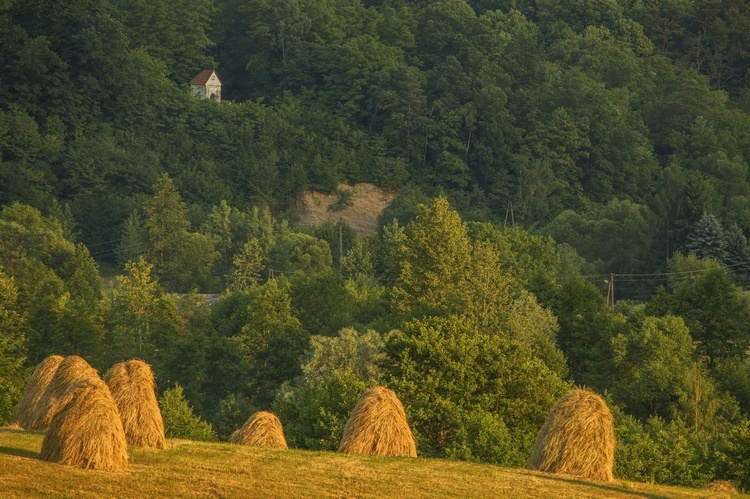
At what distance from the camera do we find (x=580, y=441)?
91.3ft

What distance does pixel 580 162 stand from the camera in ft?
481

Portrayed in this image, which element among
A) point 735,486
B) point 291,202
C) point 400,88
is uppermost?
point 735,486

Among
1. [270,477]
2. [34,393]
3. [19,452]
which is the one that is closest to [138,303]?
[34,393]

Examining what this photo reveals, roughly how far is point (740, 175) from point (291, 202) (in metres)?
41.7

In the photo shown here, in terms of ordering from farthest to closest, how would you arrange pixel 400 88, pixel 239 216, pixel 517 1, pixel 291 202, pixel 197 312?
1. pixel 517 1
2. pixel 400 88
3. pixel 291 202
4. pixel 239 216
5. pixel 197 312

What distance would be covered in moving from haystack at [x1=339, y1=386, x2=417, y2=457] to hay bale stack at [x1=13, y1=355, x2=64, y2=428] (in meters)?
6.44

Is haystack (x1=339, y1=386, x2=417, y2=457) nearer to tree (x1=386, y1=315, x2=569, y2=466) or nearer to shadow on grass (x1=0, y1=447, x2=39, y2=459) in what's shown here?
shadow on grass (x1=0, y1=447, x2=39, y2=459)

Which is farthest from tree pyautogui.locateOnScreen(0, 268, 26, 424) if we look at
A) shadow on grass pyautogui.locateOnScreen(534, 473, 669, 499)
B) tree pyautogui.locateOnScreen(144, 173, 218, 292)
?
shadow on grass pyautogui.locateOnScreen(534, 473, 669, 499)

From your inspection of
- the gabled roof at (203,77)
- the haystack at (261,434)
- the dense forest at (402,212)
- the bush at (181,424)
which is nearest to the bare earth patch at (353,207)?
the dense forest at (402,212)

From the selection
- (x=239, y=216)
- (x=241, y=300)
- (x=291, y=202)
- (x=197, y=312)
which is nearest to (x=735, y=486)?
(x=241, y=300)

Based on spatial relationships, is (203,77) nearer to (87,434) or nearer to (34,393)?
(34,393)

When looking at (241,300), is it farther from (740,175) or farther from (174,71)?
(174,71)

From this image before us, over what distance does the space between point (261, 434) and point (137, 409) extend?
422cm

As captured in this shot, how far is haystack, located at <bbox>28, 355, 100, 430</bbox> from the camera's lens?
94.4 ft
